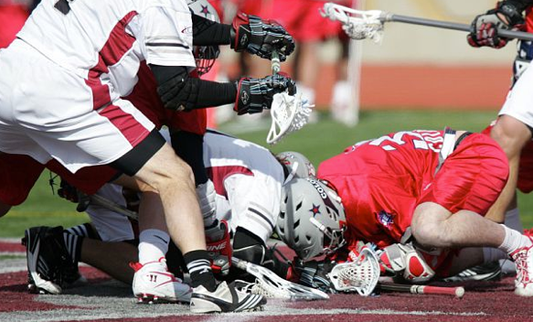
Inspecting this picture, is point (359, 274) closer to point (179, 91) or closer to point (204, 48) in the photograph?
point (179, 91)

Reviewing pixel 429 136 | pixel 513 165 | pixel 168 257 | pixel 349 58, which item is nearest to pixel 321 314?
pixel 168 257

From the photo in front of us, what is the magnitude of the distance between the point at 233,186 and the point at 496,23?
2.12 m

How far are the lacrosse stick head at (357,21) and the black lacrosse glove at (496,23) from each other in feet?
1.92

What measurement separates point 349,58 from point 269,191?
996 cm

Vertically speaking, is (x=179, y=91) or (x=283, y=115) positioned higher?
(x=179, y=91)

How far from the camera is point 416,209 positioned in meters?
5.22

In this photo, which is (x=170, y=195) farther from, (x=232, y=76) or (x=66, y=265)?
(x=232, y=76)

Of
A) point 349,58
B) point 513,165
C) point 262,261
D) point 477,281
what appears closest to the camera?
point 262,261

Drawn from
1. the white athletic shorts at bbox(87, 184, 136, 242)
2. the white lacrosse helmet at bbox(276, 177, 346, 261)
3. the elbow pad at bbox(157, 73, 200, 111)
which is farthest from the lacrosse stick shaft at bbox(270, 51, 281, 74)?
→ the white athletic shorts at bbox(87, 184, 136, 242)

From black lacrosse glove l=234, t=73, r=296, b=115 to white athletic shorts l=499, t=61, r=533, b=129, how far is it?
1.64 meters

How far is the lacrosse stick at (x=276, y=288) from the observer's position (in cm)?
480

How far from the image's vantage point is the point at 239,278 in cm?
520

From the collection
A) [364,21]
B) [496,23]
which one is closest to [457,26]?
[496,23]

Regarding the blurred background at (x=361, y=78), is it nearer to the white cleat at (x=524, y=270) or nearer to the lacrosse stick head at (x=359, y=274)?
the white cleat at (x=524, y=270)
